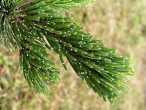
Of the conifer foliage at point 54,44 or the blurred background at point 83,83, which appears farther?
the blurred background at point 83,83

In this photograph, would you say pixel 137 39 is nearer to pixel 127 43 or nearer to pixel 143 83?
pixel 127 43

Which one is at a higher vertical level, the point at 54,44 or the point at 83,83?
the point at 54,44

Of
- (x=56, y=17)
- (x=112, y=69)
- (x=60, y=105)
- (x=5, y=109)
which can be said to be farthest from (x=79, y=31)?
(x=60, y=105)

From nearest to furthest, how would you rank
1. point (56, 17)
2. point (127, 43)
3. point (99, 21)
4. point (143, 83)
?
1. point (56, 17)
2. point (99, 21)
3. point (127, 43)
4. point (143, 83)

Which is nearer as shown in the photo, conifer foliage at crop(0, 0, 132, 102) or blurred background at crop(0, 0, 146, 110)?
conifer foliage at crop(0, 0, 132, 102)

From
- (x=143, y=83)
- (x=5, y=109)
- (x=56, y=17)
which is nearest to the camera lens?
(x=56, y=17)
